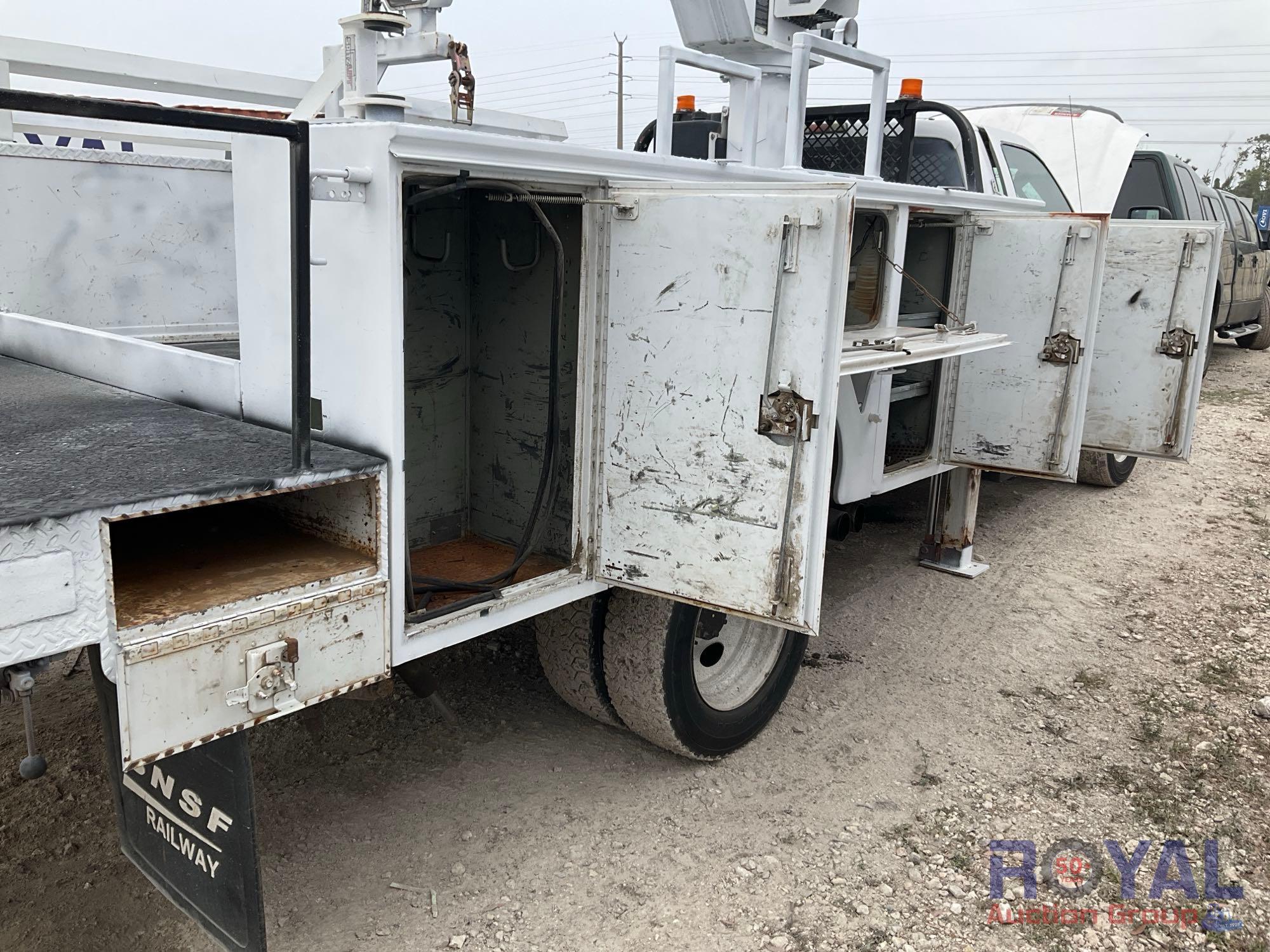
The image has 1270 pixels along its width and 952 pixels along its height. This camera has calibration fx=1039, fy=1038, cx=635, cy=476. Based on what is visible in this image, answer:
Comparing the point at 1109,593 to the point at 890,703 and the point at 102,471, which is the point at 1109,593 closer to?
the point at 890,703

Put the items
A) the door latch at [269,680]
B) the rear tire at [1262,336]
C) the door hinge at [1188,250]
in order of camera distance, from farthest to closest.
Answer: the rear tire at [1262,336] < the door hinge at [1188,250] < the door latch at [269,680]

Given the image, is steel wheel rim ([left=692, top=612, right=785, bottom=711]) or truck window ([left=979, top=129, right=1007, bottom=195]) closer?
steel wheel rim ([left=692, top=612, right=785, bottom=711])

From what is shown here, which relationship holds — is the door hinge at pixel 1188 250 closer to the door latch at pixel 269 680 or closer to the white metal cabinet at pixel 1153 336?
the white metal cabinet at pixel 1153 336

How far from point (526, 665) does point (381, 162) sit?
242 centimetres

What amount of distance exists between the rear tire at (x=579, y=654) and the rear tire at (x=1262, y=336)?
11562 millimetres

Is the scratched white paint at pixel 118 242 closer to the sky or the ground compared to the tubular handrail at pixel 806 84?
closer to the ground

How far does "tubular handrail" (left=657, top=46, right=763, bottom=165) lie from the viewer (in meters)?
3.93

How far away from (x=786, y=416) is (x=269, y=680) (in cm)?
134

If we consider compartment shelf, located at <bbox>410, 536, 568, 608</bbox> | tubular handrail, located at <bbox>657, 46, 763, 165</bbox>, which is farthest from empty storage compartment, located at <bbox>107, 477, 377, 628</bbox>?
tubular handrail, located at <bbox>657, 46, 763, 165</bbox>

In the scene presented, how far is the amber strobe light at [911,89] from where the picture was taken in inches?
181

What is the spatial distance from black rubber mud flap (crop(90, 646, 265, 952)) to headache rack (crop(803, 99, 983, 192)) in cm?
379

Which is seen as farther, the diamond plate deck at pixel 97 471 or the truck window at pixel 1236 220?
the truck window at pixel 1236 220

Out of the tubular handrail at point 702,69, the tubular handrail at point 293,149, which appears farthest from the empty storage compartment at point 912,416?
the tubular handrail at point 293,149

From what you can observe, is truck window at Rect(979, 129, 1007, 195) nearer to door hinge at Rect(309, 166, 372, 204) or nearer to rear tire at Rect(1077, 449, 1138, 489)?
rear tire at Rect(1077, 449, 1138, 489)
